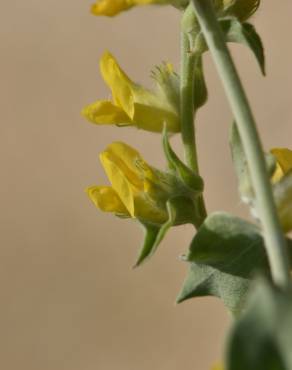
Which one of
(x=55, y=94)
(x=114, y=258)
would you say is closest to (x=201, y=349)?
(x=114, y=258)

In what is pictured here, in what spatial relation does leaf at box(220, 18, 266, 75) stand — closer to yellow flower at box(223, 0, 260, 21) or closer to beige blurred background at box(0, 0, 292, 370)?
yellow flower at box(223, 0, 260, 21)

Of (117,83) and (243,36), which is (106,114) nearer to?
(117,83)

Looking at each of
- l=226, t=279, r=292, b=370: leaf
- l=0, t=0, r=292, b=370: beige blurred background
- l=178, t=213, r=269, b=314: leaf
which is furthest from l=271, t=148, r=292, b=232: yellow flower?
l=0, t=0, r=292, b=370: beige blurred background

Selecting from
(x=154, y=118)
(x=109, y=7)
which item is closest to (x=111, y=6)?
(x=109, y=7)

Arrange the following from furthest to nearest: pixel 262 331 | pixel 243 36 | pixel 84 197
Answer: pixel 84 197 < pixel 243 36 < pixel 262 331

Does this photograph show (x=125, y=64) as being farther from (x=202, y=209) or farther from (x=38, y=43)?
→ (x=202, y=209)
